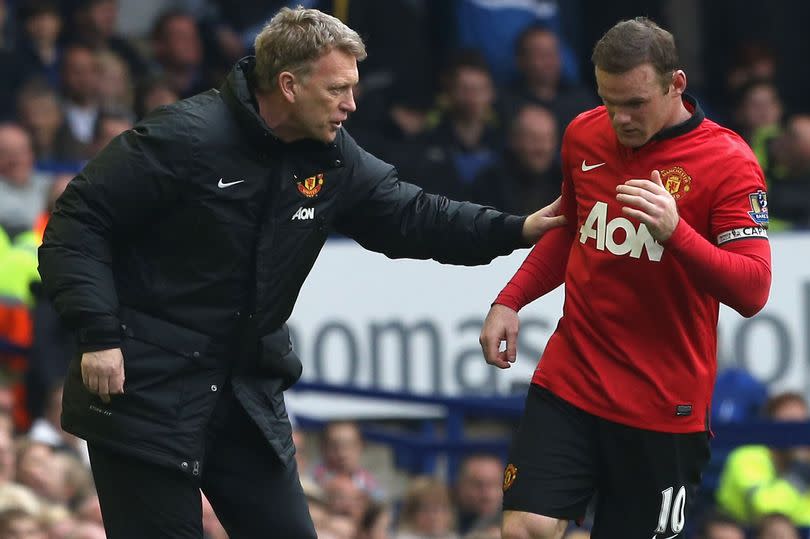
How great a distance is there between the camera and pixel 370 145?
11.5 m

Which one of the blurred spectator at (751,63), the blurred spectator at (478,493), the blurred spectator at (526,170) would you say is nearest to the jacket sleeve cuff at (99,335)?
the blurred spectator at (478,493)

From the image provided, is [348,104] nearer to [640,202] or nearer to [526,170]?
[640,202]

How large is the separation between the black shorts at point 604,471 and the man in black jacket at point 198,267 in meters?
0.75

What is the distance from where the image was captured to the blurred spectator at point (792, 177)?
11.8 meters

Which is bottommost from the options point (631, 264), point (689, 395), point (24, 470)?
point (24, 470)

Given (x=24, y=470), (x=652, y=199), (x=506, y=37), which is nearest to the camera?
(x=652, y=199)

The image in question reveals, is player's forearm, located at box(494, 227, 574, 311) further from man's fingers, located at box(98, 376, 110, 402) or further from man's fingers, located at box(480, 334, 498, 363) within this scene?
man's fingers, located at box(98, 376, 110, 402)

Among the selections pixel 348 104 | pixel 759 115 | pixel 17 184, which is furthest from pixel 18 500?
pixel 759 115

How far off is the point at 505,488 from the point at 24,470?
3.48 meters

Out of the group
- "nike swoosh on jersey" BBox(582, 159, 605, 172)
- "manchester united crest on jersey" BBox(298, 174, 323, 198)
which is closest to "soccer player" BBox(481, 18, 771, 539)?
"nike swoosh on jersey" BBox(582, 159, 605, 172)

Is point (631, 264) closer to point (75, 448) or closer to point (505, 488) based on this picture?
point (505, 488)

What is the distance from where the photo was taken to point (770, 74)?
1381 centimetres

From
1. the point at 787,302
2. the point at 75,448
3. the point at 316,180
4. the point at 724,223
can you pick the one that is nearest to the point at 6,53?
the point at 75,448

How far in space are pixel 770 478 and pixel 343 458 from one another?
2336mm
